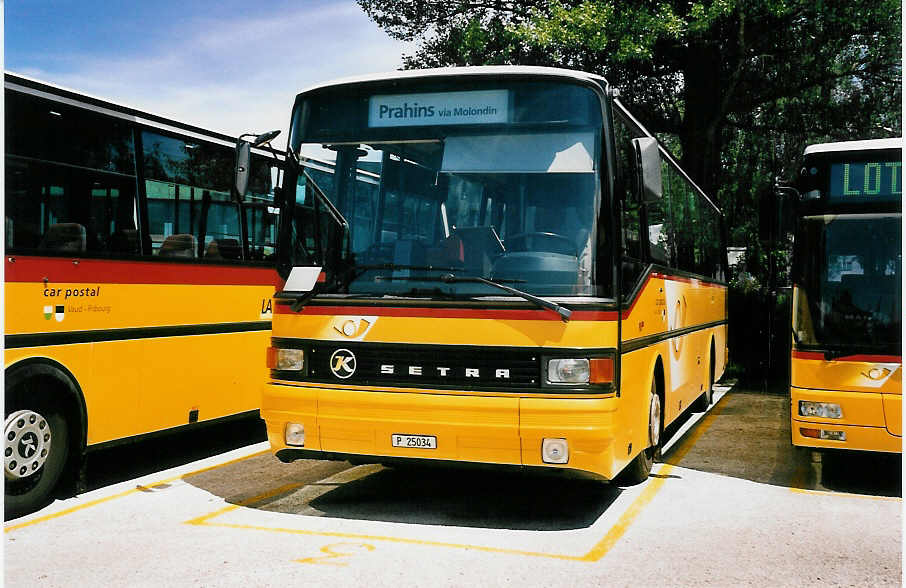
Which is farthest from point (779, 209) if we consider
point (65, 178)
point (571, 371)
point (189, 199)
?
point (65, 178)

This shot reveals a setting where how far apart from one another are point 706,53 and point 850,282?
13266mm

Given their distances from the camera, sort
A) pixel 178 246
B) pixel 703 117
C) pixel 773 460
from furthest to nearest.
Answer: pixel 703 117
pixel 773 460
pixel 178 246

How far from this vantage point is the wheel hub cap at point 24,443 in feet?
23.7

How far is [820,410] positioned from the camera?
27.2ft

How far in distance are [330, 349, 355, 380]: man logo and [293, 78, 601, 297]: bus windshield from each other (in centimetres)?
44

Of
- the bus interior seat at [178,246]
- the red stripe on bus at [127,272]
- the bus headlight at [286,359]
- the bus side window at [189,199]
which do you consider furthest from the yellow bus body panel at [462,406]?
the bus side window at [189,199]

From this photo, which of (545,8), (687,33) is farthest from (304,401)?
(545,8)

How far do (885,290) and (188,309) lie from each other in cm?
596

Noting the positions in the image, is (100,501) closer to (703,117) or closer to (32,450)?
(32,450)

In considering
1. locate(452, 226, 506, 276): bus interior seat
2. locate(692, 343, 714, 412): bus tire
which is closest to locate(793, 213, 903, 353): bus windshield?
locate(452, 226, 506, 276): bus interior seat

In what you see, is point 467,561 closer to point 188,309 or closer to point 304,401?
point 304,401

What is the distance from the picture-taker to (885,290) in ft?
26.4

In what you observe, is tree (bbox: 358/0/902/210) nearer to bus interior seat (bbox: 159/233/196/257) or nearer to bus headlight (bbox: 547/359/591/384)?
bus interior seat (bbox: 159/233/196/257)

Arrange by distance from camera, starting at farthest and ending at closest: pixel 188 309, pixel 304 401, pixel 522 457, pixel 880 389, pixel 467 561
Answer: pixel 188 309 → pixel 880 389 → pixel 304 401 → pixel 522 457 → pixel 467 561
